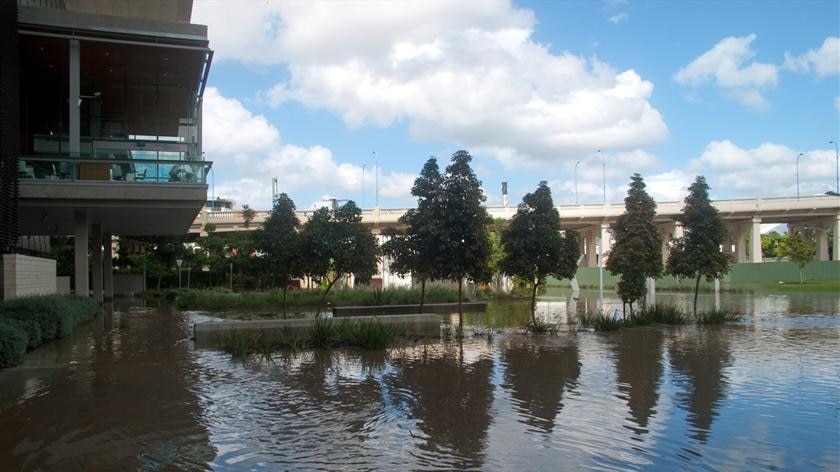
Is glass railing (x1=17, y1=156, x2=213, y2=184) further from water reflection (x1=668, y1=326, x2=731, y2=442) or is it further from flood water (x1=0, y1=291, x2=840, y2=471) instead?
water reflection (x1=668, y1=326, x2=731, y2=442)

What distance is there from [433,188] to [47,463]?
12.7m

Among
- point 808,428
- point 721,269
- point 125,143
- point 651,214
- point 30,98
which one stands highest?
point 30,98

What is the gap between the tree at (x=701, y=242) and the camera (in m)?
21.3

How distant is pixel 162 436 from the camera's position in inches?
291

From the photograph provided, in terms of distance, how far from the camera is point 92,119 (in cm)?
2752

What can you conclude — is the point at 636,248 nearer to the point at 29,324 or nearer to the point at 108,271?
the point at 29,324

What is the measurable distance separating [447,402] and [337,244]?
11.7m

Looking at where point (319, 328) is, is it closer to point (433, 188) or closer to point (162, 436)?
point (433, 188)

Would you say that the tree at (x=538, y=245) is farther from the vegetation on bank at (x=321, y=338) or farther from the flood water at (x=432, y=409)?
the vegetation on bank at (x=321, y=338)

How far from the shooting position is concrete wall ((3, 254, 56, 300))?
15.9m

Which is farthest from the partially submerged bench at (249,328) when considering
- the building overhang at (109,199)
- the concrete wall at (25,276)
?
the building overhang at (109,199)

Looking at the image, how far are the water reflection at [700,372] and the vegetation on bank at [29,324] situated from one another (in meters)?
11.4

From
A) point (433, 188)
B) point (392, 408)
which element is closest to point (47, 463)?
point (392, 408)

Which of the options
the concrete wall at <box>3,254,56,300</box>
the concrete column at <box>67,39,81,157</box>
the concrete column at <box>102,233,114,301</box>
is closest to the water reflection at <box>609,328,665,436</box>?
the concrete wall at <box>3,254,56,300</box>
